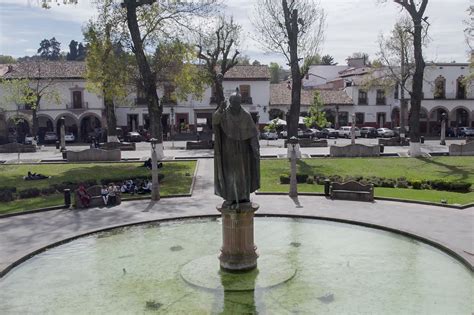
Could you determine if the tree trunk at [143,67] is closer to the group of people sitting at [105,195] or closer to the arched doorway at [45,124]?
the group of people sitting at [105,195]

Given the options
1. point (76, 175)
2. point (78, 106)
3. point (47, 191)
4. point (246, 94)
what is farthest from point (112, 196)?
point (246, 94)

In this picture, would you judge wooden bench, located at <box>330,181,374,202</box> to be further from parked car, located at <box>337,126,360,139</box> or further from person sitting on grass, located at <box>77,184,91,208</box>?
parked car, located at <box>337,126,360,139</box>

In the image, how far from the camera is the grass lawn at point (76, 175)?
18.0 meters

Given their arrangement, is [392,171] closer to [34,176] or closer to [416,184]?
[416,184]

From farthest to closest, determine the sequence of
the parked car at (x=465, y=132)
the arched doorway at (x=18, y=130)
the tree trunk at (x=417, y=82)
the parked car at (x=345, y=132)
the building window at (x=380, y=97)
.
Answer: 1. the building window at (x=380, y=97)
2. the parked car at (x=345, y=132)
3. the arched doorway at (x=18, y=130)
4. the parked car at (x=465, y=132)
5. the tree trunk at (x=417, y=82)

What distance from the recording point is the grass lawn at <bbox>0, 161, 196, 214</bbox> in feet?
58.9

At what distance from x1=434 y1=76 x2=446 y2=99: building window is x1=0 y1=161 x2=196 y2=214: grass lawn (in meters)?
34.4

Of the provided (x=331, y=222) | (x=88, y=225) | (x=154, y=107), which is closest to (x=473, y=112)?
(x=154, y=107)

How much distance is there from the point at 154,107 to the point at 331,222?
52.8 feet

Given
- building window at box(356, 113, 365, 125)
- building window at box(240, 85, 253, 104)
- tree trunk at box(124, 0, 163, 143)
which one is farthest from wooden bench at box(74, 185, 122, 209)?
building window at box(356, 113, 365, 125)

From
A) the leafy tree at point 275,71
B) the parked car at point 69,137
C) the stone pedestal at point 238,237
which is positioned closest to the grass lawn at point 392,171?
the stone pedestal at point 238,237

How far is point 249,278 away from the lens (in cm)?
939

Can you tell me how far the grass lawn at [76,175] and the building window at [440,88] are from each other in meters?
34.4

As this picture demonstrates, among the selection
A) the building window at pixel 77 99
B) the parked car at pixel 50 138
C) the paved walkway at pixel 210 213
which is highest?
the building window at pixel 77 99
